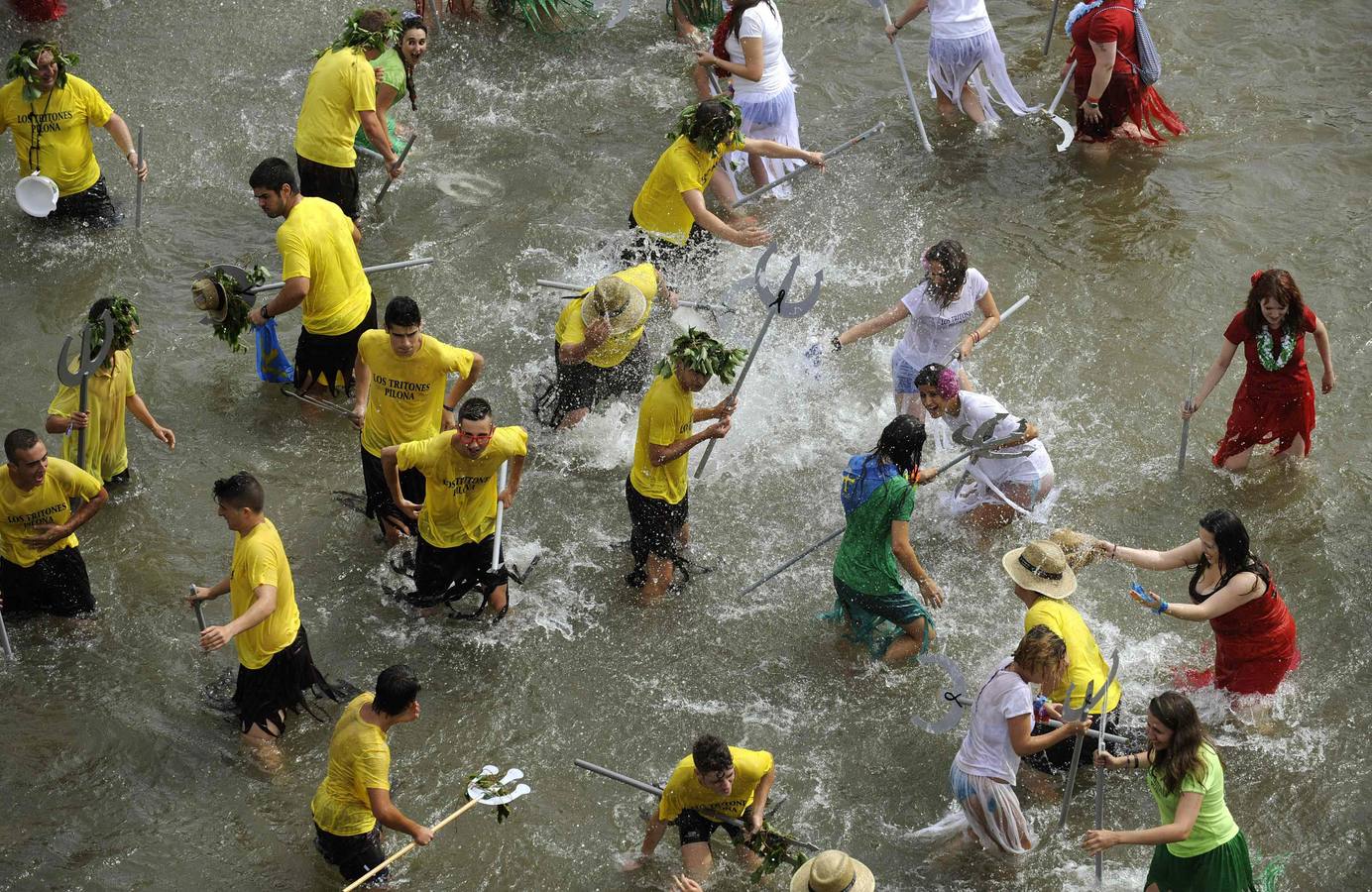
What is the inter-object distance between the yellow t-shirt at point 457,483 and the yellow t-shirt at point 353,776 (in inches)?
55.2

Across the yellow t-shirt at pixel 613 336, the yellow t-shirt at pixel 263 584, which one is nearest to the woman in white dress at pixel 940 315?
the yellow t-shirt at pixel 613 336

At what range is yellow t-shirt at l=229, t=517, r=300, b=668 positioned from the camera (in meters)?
Result: 6.22

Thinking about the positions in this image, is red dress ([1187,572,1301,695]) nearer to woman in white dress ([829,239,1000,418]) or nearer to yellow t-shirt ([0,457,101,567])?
woman in white dress ([829,239,1000,418])

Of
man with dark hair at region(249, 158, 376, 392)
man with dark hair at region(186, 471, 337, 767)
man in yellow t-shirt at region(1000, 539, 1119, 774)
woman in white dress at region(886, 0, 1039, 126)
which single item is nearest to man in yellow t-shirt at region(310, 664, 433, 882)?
man with dark hair at region(186, 471, 337, 767)

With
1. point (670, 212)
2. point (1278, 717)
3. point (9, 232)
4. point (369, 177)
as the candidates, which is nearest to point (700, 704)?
point (1278, 717)

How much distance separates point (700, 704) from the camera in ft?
23.2

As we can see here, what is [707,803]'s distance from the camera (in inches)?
232

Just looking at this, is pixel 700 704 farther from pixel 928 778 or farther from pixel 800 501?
pixel 800 501

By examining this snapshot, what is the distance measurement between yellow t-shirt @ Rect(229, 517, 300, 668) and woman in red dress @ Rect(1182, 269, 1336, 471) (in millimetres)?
5043

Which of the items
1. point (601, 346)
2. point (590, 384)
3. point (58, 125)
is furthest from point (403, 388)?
point (58, 125)

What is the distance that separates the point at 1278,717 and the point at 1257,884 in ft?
3.91

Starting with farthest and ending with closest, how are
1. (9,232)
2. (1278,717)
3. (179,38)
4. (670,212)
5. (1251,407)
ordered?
(179,38)
(9,232)
(670,212)
(1251,407)
(1278,717)

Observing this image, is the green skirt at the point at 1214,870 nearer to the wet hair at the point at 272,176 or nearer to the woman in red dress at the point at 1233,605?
the woman in red dress at the point at 1233,605

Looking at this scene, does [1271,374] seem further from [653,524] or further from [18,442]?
[18,442]
